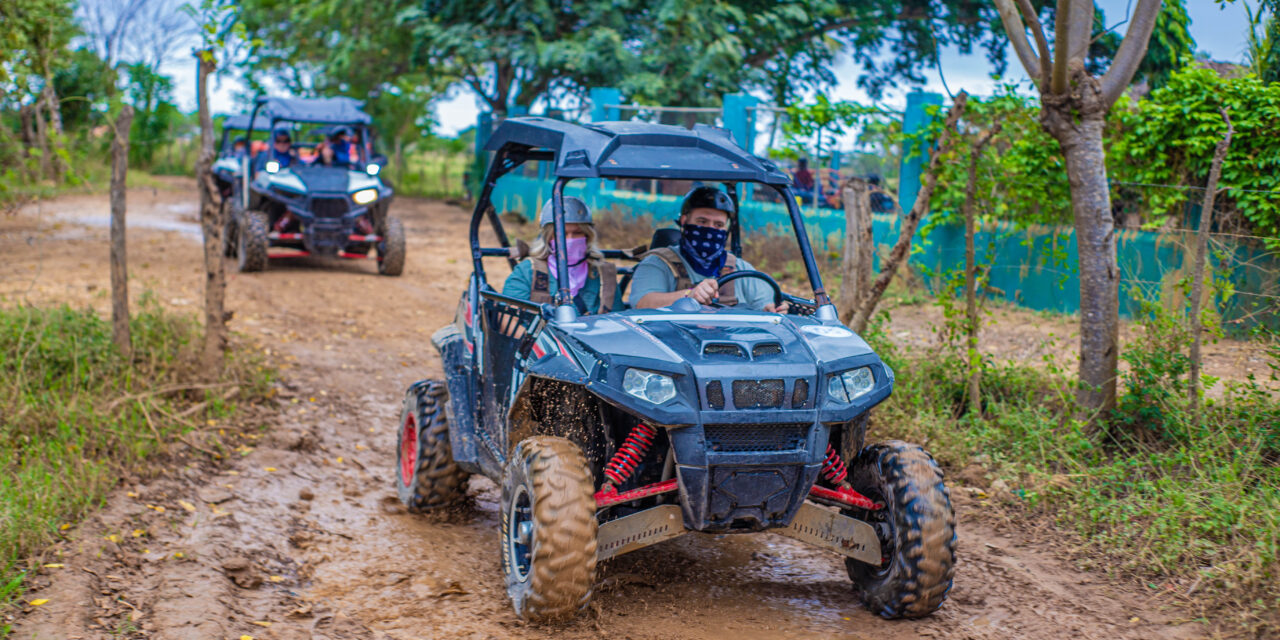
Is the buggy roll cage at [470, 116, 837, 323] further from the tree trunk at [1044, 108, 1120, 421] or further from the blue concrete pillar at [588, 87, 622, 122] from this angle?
the blue concrete pillar at [588, 87, 622, 122]

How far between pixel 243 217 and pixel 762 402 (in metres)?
10.0

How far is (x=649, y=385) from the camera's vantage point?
3531 mm

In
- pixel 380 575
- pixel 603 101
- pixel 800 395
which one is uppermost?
pixel 603 101

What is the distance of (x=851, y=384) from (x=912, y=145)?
8578mm

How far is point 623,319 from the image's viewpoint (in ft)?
12.9

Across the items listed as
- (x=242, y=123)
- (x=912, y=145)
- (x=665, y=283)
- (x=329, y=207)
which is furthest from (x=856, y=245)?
(x=242, y=123)

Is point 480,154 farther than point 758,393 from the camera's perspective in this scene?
Yes

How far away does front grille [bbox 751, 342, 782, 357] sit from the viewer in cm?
365

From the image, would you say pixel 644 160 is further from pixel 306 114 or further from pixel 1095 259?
pixel 306 114

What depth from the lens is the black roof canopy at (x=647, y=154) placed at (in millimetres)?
4055

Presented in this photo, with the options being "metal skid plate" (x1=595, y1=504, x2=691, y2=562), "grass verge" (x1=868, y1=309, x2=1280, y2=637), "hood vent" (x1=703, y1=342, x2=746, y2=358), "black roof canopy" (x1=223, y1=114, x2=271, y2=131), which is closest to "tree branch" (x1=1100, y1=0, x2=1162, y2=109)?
"grass verge" (x1=868, y1=309, x2=1280, y2=637)

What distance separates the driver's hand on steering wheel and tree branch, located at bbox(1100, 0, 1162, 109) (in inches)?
108

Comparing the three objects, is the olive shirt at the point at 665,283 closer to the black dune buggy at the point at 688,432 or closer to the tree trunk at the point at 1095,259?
the black dune buggy at the point at 688,432

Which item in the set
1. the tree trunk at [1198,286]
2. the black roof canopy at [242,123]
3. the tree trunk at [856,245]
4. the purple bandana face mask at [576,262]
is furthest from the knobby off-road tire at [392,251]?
the tree trunk at [1198,286]
